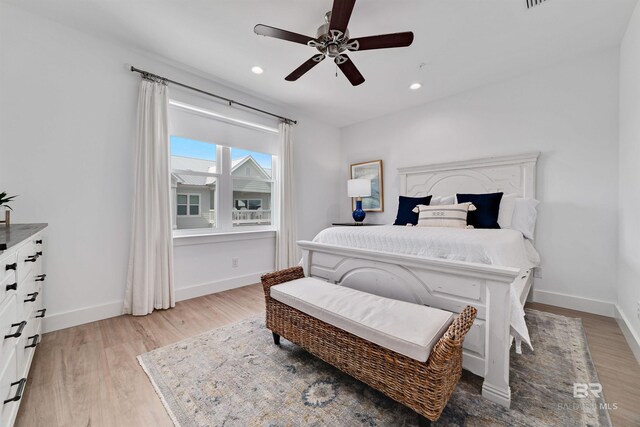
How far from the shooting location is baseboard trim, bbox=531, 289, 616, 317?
8.05 ft

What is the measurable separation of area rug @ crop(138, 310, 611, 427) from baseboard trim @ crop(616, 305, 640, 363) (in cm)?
27

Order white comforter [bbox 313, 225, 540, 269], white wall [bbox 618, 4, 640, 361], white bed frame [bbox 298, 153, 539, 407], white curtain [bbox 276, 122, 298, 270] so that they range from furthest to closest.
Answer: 1. white curtain [bbox 276, 122, 298, 270]
2. white wall [bbox 618, 4, 640, 361]
3. white comforter [bbox 313, 225, 540, 269]
4. white bed frame [bbox 298, 153, 539, 407]

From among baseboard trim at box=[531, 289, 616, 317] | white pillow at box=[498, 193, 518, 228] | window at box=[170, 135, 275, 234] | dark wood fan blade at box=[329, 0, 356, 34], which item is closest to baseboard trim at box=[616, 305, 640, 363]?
baseboard trim at box=[531, 289, 616, 317]

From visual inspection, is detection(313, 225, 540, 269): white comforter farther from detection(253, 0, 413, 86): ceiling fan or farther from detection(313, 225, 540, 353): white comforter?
detection(253, 0, 413, 86): ceiling fan

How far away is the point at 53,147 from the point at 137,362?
1976mm

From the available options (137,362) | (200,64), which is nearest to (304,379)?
(137,362)

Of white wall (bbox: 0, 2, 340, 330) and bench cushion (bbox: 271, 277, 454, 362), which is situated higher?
white wall (bbox: 0, 2, 340, 330)

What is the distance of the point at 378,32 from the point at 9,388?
10.6ft

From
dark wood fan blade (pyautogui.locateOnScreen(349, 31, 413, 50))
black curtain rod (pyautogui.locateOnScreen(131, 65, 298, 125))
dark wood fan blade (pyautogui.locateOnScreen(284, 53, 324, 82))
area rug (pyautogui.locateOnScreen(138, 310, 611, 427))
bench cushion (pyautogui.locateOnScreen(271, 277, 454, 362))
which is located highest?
black curtain rod (pyautogui.locateOnScreen(131, 65, 298, 125))

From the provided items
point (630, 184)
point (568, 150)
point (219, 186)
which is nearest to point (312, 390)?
point (219, 186)

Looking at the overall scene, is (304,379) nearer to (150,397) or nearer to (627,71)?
(150,397)

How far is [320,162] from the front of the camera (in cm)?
452

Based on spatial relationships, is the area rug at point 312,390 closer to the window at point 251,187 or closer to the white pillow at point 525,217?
the white pillow at point 525,217

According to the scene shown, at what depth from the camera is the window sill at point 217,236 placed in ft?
9.61
